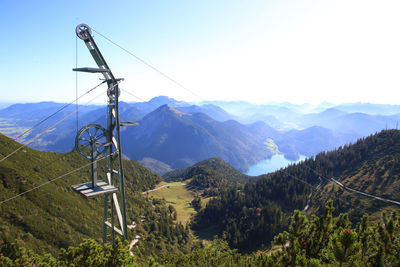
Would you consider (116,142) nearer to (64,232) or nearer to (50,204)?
(64,232)

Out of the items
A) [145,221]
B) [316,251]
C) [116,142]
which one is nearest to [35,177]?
[145,221]

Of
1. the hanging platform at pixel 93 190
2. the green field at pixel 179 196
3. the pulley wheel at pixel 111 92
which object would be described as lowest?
the green field at pixel 179 196

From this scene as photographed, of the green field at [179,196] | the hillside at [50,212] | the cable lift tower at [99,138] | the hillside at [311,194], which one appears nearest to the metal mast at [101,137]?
the cable lift tower at [99,138]

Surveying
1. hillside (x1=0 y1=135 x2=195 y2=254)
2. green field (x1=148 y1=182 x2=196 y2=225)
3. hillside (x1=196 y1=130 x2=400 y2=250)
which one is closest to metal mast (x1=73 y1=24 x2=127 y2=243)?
hillside (x1=0 y1=135 x2=195 y2=254)

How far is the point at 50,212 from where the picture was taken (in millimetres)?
69312

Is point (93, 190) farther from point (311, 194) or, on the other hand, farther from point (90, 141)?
point (311, 194)

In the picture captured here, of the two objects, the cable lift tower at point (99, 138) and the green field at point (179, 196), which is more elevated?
the cable lift tower at point (99, 138)

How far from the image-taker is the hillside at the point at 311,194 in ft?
301

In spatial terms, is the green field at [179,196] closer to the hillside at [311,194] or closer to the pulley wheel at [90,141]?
the hillside at [311,194]

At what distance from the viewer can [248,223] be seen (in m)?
111

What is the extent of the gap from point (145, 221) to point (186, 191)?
7396 centimetres

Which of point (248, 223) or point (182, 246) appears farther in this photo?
point (248, 223)

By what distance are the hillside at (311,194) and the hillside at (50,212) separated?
28585 millimetres

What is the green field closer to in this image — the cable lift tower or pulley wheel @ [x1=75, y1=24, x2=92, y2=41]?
the cable lift tower
